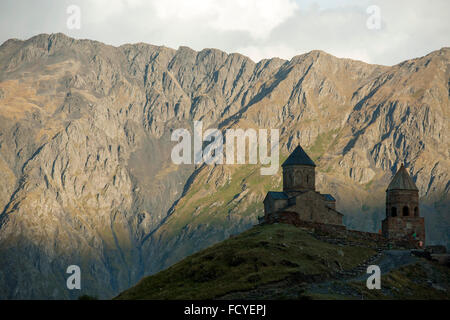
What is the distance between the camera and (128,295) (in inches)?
3009

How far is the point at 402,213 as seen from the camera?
10456cm

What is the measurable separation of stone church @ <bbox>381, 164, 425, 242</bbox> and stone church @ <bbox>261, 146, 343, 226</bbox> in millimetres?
8491

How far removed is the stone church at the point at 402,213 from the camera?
10331 cm

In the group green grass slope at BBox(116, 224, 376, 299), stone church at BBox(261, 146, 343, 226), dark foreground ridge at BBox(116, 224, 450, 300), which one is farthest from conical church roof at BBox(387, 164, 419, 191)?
green grass slope at BBox(116, 224, 376, 299)

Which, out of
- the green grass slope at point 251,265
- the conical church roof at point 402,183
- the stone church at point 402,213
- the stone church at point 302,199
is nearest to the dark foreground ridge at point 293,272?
the green grass slope at point 251,265

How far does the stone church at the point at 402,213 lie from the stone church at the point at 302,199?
8.49 m

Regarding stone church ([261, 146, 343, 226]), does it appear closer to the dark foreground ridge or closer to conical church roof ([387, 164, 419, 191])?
conical church roof ([387, 164, 419, 191])

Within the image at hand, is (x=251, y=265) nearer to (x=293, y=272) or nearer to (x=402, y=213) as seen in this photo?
(x=293, y=272)

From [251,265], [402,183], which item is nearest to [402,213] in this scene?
[402,183]

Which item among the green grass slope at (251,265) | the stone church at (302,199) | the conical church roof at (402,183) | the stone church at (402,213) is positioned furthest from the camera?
the stone church at (302,199)

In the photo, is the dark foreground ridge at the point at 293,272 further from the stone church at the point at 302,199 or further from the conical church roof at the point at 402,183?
the conical church roof at the point at 402,183

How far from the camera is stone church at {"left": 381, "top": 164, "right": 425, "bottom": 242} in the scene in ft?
339
